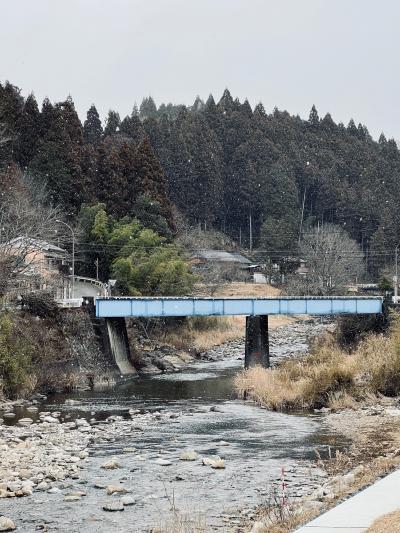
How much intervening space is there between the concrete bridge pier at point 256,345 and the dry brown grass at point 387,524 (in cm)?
3029

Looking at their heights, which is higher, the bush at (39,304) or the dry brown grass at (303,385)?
the bush at (39,304)

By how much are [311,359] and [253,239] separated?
225 ft

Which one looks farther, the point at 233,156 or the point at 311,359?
the point at 233,156

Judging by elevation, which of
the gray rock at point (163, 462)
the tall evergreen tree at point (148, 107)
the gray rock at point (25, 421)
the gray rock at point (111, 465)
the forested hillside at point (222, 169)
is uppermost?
the tall evergreen tree at point (148, 107)

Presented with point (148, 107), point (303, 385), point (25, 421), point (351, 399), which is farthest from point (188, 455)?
point (148, 107)

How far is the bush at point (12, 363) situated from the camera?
103 ft

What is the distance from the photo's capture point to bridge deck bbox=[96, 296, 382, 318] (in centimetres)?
4300

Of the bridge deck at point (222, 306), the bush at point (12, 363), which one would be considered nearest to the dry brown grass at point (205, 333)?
the bridge deck at point (222, 306)

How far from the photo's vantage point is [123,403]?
31.3 m

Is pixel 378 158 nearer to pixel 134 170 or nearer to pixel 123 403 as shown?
pixel 134 170

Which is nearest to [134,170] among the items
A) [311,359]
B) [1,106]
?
[1,106]

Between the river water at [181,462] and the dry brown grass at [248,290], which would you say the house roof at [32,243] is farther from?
the dry brown grass at [248,290]

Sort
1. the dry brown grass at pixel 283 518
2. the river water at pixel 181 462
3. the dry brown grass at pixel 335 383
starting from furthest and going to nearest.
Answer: the dry brown grass at pixel 335 383 → the river water at pixel 181 462 → the dry brown grass at pixel 283 518

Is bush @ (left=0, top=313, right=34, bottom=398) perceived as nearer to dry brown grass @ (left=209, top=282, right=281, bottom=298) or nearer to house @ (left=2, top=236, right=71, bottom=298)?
house @ (left=2, top=236, right=71, bottom=298)
